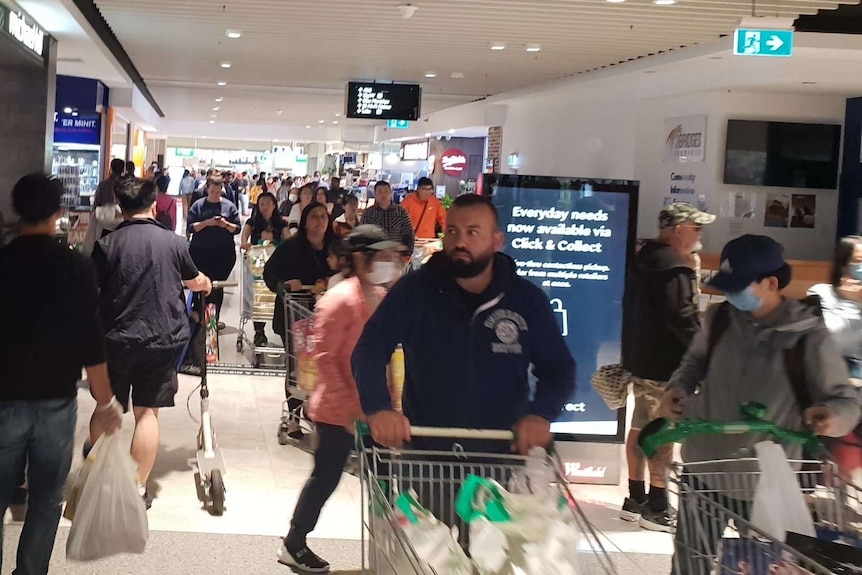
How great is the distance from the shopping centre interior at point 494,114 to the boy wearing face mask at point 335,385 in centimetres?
27

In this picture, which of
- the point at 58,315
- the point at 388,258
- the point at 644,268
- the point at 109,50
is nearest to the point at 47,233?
the point at 58,315

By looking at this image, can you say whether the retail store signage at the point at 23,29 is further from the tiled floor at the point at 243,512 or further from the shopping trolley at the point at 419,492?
the shopping trolley at the point at 419,492

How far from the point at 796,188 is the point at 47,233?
13043 millimetres

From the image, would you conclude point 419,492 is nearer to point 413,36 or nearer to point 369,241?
point 369,241

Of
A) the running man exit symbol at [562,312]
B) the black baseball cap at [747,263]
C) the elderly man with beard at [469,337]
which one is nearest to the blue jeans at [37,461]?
the elderly man with beard at [469,337]

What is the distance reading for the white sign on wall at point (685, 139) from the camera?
47.3 ft

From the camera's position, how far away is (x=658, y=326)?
18.1 feet

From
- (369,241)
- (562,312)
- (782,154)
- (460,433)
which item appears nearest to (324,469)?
(369,241)

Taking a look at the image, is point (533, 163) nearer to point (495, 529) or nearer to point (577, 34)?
point (577, 34)

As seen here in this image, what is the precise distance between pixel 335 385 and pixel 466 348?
4.87 feet

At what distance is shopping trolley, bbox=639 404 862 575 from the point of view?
8.40 feet

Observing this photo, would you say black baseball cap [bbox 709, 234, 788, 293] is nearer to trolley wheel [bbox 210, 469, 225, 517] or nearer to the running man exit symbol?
the running man exit symbol

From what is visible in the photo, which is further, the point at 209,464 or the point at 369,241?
the point at 209,464

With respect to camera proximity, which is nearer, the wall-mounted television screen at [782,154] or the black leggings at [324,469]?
the black leggings at [324,469]
